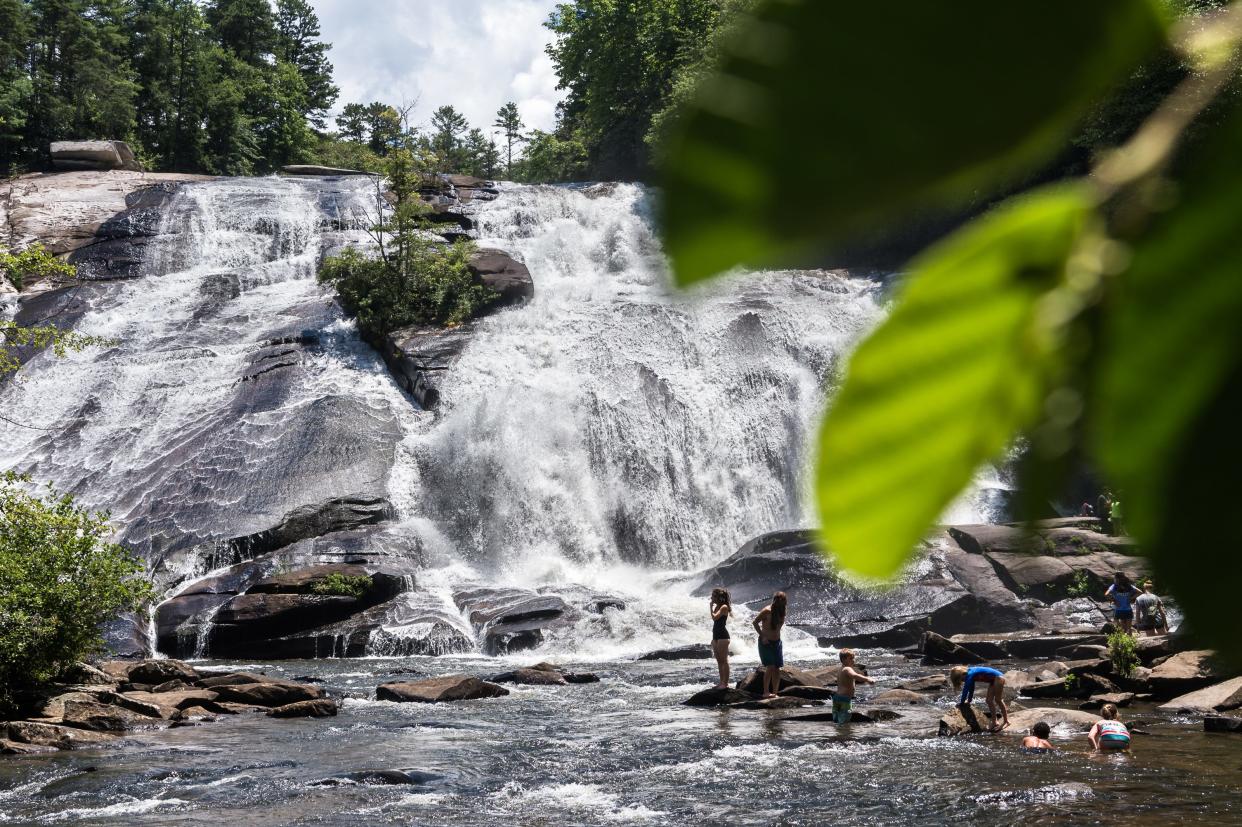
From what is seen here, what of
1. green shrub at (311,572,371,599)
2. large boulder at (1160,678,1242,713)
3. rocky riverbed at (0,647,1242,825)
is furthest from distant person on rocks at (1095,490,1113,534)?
green shrub at (311,572,371,599)

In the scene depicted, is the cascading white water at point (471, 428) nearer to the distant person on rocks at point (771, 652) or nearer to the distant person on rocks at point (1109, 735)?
the distant person on rocks at point (771, 652)

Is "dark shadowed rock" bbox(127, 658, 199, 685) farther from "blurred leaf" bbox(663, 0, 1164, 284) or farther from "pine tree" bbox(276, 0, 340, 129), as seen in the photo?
"pine tree" bbox(276, 0, 340, 129)

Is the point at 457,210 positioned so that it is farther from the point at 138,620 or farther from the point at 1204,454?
the point at 1204,454

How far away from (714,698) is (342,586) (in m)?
7.82

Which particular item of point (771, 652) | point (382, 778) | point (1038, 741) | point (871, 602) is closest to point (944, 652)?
point (871, 602)

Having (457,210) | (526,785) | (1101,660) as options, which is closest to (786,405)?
(1101,660)

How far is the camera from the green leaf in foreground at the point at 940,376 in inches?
7.7

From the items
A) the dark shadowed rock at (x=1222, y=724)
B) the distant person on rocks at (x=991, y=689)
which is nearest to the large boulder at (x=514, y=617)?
the distant person on rocks at (x=991, y=689)

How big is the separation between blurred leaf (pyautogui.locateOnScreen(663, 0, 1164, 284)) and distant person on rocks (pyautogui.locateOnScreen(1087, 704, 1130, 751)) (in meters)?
11.0

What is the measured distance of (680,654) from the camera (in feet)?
51.5

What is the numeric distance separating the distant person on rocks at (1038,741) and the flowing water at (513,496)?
26 centimetres

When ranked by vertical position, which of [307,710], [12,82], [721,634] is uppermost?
[12,82]

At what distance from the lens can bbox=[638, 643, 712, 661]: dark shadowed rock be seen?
15648mm

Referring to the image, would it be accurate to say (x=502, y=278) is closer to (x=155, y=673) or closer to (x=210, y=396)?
(x=210, y=396)
